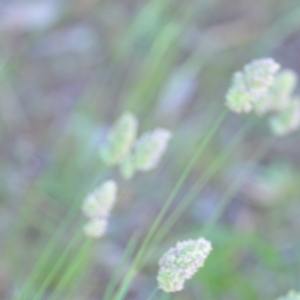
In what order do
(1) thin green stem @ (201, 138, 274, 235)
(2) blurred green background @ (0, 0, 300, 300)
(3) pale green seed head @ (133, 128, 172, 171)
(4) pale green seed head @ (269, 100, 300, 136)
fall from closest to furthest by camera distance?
(3) pale green seed head @ (133, 128, 172, 171), (4) pale green seed head @ (269, 100, 300, 136), (2) blurred green background @ (0, 0, 300, 300), (1) thin green stem @ (201, 138, 274, 235)

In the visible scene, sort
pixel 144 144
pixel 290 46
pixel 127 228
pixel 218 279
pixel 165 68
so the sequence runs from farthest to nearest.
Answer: pixel 290 46
pixel 165 68
pixel 127 228
pixel 218 279
pixel 144 144

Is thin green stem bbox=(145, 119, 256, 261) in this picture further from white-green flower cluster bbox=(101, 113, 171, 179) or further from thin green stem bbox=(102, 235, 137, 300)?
white-green flower cluster bbox=(101, 113, 171, 179)

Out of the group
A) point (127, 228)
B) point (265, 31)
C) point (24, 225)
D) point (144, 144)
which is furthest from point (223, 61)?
point (144, 144)

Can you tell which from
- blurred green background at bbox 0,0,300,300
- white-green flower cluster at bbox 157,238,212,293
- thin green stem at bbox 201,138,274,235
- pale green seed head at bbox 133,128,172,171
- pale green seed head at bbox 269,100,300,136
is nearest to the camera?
white-green flower cluster at bbox 157,238,212,293

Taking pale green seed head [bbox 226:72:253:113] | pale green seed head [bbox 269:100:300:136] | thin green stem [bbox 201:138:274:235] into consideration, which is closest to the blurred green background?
thin green stem [bbox 201:138:274:235]

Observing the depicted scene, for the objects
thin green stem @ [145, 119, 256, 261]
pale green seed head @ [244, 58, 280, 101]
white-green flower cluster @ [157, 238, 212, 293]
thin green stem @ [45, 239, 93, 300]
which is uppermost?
thin green stem @ [145, 119, 256, 261]

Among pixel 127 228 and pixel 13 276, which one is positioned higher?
pixel 127 228

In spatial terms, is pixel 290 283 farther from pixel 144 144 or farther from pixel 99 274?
pixel 144 144
